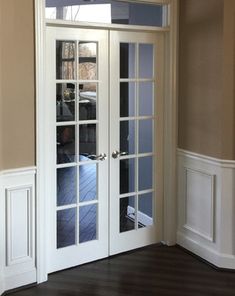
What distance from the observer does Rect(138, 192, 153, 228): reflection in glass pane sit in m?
4.71

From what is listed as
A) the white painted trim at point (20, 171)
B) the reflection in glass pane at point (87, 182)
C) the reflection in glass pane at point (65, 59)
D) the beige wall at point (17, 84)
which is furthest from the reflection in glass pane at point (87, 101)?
the white painted trim at point (20, 171)

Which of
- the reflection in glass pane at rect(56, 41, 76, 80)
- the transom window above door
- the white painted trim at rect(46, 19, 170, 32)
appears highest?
the transom window above door

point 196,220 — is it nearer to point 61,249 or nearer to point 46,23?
point 61,249

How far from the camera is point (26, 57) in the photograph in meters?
3.70

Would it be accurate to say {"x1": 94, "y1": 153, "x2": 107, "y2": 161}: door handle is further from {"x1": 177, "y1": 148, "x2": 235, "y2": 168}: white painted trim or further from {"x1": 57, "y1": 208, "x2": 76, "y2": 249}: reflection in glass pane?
{"x1": 177, "y1": 148, "x2": 235, "y2": 168}: white painted trim

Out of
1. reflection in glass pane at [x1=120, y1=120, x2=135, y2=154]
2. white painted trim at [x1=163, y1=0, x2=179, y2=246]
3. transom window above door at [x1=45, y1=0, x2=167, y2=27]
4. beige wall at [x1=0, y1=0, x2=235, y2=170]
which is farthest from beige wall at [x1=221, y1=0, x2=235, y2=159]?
reflection in glass pane at [x1=120, y1=120, x2=135, y2=154]

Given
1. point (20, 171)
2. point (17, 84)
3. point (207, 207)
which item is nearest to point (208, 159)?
point (207, 207)

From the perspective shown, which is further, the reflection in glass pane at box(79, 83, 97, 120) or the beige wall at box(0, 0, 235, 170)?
the reflection in glass pane at box(79, 83, 97, 120)

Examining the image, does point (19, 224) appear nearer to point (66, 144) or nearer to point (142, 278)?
point (66, 144)

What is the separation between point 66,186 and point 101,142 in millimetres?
488

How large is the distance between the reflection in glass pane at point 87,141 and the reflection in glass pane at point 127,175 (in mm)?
351

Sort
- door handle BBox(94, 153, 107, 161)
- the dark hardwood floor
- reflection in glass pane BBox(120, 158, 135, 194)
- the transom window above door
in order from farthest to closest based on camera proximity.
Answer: reflection in glass pane BBox(120, 158, 135, 194), door handle BBox(94, 153, 107, 161), the transom window above door, the dark hardwood floor

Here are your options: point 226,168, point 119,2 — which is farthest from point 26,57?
point 226,168

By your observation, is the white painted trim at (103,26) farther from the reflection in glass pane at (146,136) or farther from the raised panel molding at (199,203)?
the raised panel molding at (199,203)
